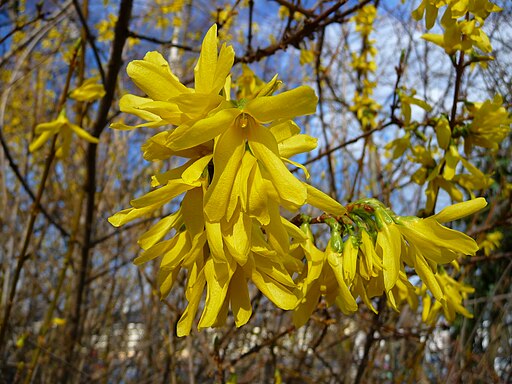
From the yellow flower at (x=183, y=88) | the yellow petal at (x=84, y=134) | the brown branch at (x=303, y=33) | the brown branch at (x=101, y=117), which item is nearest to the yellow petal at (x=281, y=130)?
the yellow flower at (x=183, y=88)

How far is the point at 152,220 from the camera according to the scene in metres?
2.57

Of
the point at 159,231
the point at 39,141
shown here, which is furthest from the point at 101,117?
the point at 159,231

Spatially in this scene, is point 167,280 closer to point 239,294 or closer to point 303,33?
point 239,294

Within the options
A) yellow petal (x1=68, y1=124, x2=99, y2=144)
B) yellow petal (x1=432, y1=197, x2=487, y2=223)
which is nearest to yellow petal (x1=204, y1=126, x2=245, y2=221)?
yellow petal (x1=432, y1=197, x2=487, y2=223)

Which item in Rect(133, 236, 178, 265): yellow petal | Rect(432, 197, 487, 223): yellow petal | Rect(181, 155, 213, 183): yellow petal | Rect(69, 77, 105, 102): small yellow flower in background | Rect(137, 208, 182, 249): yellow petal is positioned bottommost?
Rect(133, 236, 178, 265): yellow petal

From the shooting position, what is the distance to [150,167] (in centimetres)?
443

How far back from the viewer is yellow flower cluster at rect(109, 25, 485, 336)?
2.25 feet

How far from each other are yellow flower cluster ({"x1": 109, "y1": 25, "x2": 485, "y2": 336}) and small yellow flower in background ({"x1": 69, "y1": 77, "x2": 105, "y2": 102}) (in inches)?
51.5

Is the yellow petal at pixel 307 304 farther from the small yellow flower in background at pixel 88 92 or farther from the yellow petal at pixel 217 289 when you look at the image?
the small yellow flower in background at pixel 88 92

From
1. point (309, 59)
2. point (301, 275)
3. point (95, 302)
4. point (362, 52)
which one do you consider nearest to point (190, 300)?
point (301, 275)

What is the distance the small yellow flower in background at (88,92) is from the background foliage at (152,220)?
0.17 ft

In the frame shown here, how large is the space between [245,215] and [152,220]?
6.34 ft

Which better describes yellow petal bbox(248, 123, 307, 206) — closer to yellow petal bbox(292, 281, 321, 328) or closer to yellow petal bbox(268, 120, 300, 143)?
yellow petal bbox(268, 120, 300, 143)

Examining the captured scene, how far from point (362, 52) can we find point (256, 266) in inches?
118
